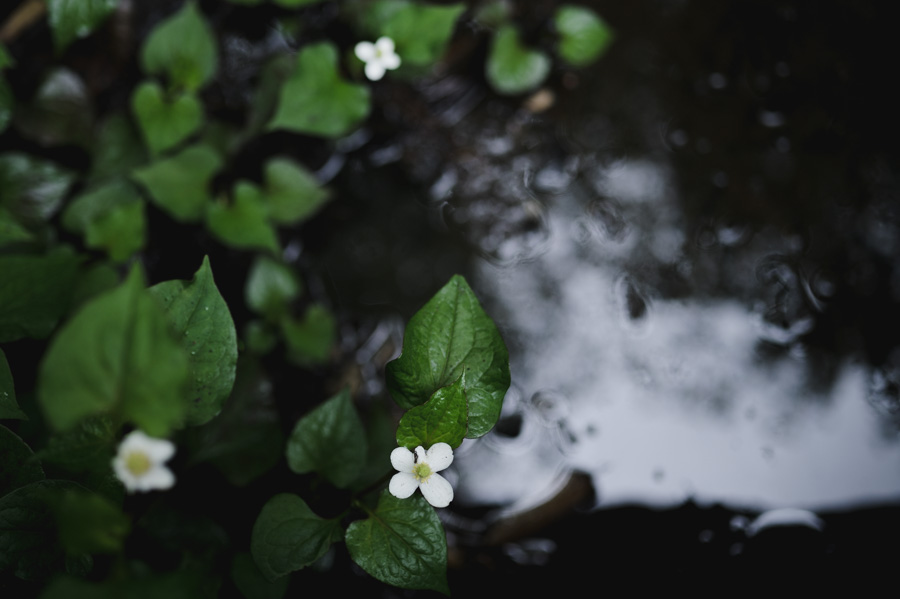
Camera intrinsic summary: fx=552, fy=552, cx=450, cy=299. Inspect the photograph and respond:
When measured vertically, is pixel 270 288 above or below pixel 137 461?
below

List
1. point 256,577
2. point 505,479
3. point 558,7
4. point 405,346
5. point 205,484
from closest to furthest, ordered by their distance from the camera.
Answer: point 405,346
point 256,577
point 205,484
point 505,479
point 558,7

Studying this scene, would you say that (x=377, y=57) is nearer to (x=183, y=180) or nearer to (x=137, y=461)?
(x=183, y=180)

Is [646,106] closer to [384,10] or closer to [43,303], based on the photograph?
[384,10]

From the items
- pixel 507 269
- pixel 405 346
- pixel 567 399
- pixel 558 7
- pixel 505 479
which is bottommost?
pixel 505 479

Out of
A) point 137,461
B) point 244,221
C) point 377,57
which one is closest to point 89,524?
point 137,461

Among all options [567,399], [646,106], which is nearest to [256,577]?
[567,399]

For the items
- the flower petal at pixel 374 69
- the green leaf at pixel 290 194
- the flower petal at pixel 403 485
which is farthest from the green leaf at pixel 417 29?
the flower petal at pixel 403 485
